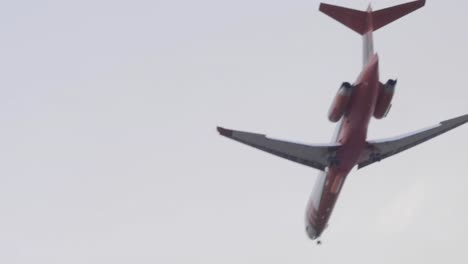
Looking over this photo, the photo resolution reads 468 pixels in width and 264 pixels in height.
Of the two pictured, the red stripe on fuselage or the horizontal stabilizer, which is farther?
the horizontal stabilizer

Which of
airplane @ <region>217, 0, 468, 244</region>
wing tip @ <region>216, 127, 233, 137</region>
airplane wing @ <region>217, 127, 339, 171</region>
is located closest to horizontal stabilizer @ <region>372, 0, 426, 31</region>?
airplane @ <region>217, 0, 468, 244</region>

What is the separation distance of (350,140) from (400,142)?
13.8 feet

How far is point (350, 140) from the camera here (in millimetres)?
42531

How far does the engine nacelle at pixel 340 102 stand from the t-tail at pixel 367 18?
4720 millimetres

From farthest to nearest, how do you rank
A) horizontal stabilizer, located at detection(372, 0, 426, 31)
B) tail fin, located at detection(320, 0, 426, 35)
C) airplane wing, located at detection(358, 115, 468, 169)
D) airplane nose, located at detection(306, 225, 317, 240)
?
airplane nose, located at detection(306, 225, 317, 240) < airplane wing, located at detection(358, 115, 468, 169) < tail fin, located at detection(320, 0, 426, 35) < horizontal stabilizer, located at detection(372, 0, 426, 31)

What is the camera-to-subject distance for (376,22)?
149 feet

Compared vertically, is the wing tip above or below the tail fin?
below

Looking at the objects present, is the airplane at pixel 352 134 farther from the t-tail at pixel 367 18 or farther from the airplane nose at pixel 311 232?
the airplane nose at pixel 311 232

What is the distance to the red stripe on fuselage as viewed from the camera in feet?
132

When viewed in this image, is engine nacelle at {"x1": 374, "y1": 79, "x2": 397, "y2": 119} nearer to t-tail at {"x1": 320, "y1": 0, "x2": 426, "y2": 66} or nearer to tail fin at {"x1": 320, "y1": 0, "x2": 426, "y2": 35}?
t-tail at {"x1": 320, "y1": 0, "x2": 426, "y2": 66}

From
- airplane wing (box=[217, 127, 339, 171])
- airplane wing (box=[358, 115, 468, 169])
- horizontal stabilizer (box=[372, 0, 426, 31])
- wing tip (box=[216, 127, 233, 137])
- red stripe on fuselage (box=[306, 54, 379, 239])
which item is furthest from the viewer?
airplane wing (box=[358, 115, 468, 169])

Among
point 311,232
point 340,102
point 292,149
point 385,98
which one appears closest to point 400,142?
point 385,98

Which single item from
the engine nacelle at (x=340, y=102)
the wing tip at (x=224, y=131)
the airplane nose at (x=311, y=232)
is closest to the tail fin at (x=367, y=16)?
the engine nacelle at (x=340, y=102)

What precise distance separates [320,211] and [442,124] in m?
8.25
